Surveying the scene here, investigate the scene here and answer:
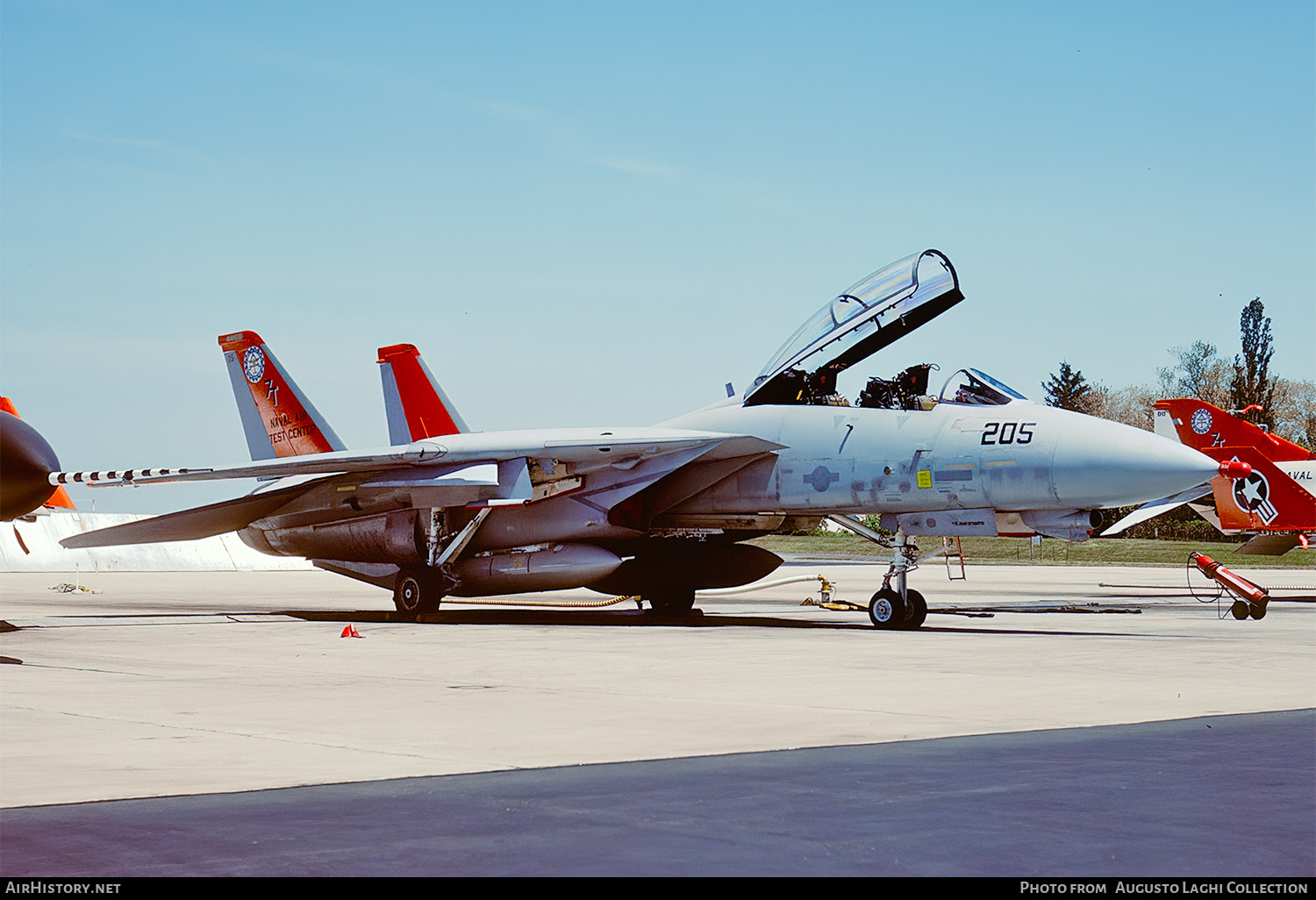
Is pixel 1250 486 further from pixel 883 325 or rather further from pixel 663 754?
pixel 663 754

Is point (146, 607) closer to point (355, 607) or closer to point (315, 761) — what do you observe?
point (355, 607)

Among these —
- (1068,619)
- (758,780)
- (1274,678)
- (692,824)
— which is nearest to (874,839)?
(692,824)

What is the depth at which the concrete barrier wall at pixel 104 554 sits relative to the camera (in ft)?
143

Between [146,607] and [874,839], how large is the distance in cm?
1981

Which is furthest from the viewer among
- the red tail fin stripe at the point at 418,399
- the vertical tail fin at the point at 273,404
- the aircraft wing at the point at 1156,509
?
the aircraft wing at the point at 1156,509

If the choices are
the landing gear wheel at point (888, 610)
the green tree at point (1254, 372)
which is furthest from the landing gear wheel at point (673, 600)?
the green tree at point (1254, 372)

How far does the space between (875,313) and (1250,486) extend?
12712 mm

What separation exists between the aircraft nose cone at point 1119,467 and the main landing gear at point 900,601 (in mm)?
1958

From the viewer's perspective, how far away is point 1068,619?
18125 mm

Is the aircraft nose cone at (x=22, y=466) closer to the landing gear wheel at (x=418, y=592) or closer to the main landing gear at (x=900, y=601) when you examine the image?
the landing gear wheel at (x=418, y=592)

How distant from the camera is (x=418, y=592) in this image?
61.1 ft

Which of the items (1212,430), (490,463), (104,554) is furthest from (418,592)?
(104,554)

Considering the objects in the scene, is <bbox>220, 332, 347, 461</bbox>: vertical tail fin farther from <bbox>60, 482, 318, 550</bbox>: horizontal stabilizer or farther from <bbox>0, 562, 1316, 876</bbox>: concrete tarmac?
<bbox>0, 562, 1316, 876</bbox>: concrete tarmac

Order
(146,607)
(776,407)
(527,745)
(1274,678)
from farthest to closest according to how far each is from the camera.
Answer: (146,607), (776,407), (1274,678), (527,745)
